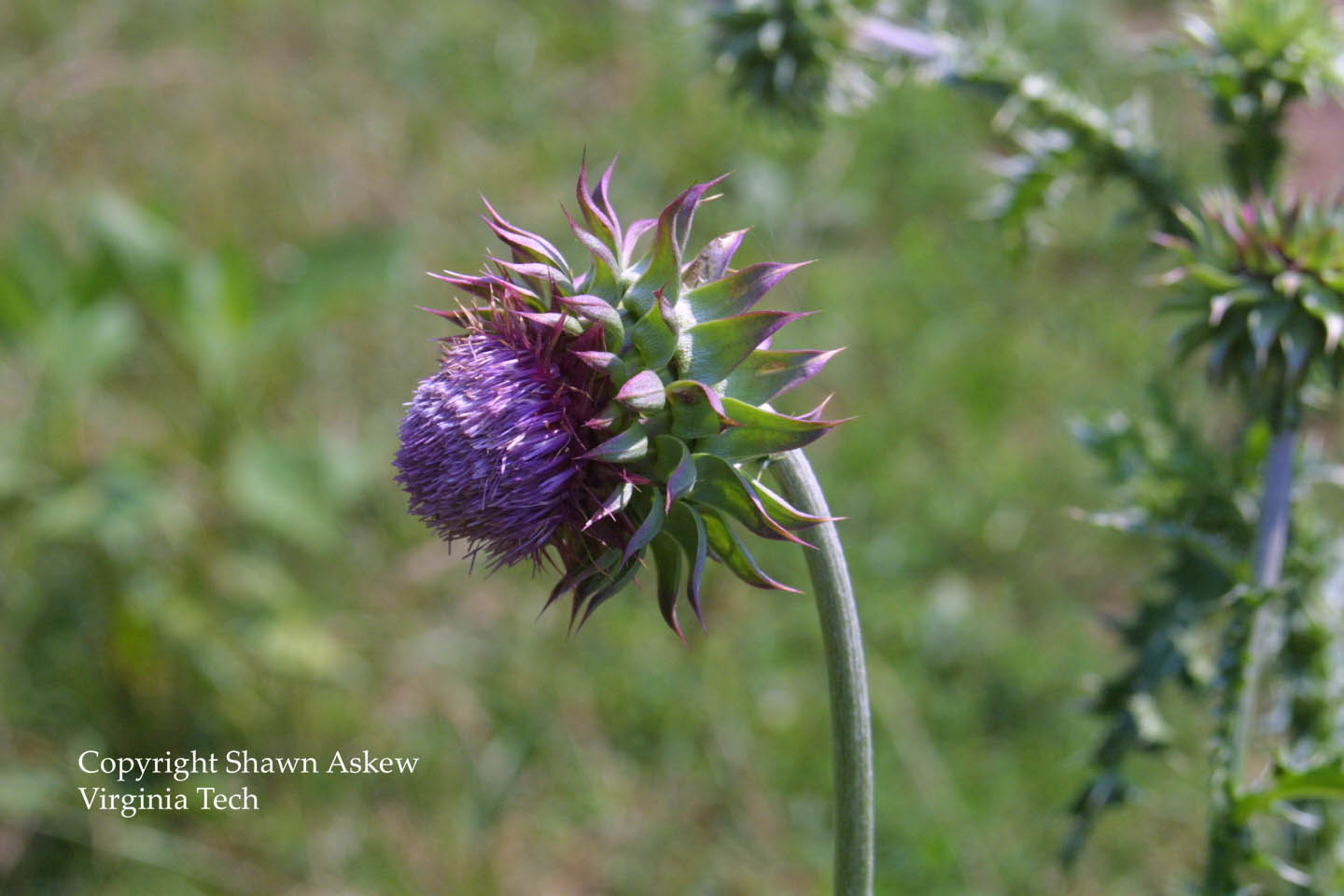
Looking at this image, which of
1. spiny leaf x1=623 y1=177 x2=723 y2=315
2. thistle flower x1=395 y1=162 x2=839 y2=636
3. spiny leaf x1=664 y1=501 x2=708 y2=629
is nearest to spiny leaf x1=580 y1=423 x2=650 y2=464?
thistle flower x1=395 y1=162 x2=839 y2=636

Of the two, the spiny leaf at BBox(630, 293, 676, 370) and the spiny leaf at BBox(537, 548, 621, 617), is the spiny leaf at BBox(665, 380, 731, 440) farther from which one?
the spiny leaf at BBox(537, 548, 621, 617)

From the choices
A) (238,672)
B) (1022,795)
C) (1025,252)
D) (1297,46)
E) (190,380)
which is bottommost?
(1022,795)

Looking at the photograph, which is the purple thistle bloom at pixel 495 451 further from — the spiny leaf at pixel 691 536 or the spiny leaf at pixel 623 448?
the spiny leaf at pixel 691 536

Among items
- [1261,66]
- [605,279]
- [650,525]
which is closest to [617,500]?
[650,525]

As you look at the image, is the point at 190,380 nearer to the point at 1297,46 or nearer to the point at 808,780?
the point at 808,780

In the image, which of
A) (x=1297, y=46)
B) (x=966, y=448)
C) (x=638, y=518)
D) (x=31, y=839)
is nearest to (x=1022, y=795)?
(x=966, y=448)

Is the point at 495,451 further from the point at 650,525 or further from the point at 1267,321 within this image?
the point at 1267,321
